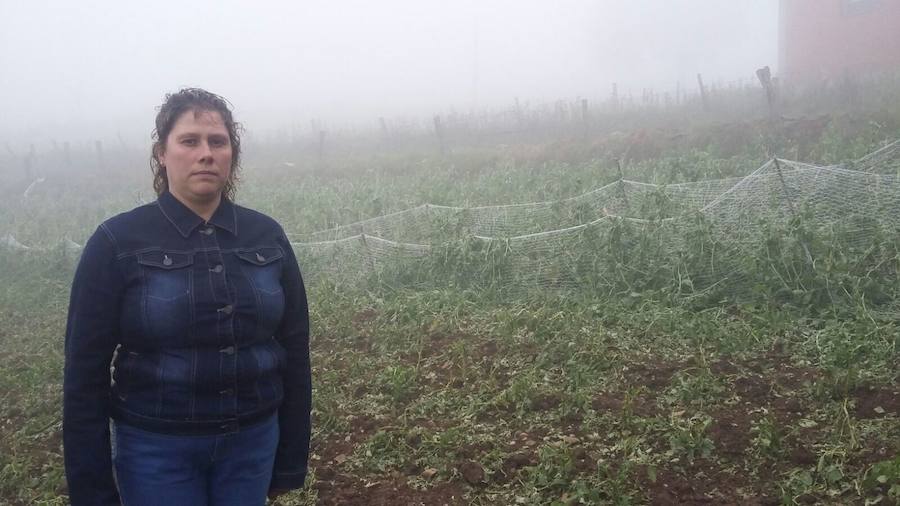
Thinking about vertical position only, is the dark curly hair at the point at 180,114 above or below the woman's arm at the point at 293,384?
above

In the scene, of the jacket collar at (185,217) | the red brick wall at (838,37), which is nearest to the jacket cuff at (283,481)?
the jacket collar at (185,217)

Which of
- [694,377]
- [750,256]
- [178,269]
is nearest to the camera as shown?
[178,269]

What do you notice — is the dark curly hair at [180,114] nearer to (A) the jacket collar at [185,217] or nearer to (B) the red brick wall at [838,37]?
(A) the jacket collar at [185,217]

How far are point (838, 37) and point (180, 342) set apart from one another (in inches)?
851

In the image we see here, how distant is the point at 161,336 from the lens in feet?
6.66

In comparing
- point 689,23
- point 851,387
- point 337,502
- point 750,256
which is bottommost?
point 337,502

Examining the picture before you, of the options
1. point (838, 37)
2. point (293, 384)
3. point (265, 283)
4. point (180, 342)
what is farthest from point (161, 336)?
point (838, 37)

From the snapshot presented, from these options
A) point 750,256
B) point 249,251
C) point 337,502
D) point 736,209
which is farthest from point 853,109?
point 249,251

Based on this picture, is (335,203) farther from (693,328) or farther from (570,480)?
(570,480)

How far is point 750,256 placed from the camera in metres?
5.69

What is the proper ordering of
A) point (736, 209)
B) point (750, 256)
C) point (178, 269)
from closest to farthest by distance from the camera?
point (178, 269) → point (750, 256) → point (736, 209)

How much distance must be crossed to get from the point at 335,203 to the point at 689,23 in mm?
30555

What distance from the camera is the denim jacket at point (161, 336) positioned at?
2021 mm

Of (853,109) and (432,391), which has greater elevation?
(853,109)
